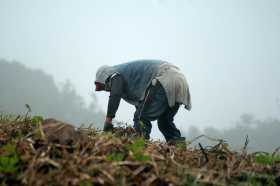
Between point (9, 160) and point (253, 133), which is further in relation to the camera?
point (253, 133)

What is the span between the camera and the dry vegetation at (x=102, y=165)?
2.45 m

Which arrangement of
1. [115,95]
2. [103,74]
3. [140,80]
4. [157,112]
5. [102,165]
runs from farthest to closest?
[103,74], [140,80], [115,95], [157,112], [102,165]

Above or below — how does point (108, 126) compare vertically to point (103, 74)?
below

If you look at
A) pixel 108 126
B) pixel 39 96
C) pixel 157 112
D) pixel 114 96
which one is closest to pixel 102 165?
pixel 108 126

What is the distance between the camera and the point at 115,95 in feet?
24.2

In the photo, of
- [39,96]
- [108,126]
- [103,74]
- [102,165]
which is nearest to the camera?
[102,165]

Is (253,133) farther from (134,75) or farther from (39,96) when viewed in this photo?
(134,75)

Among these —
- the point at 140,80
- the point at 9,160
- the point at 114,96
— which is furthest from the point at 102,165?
the point at 140,80

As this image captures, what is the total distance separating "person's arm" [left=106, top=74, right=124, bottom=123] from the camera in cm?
729

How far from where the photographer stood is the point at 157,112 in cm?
717

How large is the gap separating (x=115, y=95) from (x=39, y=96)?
105 metres

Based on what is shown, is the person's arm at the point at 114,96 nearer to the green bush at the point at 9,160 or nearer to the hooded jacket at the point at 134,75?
the hooded jacket at the point at 134,75

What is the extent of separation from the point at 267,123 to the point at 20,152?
468 ft

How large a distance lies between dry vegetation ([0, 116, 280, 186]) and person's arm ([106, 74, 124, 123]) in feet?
12.6
